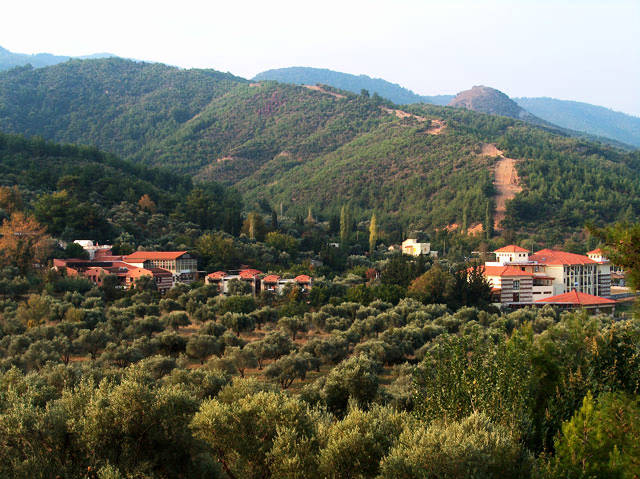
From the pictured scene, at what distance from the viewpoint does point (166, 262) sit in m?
47.0

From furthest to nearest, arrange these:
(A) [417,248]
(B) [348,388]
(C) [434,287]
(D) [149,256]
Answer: (A) [417,248] → (D) [149,256] → (C) [434,287] → (B) [348,388]

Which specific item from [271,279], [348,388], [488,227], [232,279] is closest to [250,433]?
[348,388]

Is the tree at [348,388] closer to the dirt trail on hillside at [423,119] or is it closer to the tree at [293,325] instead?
the tree at [293,325]

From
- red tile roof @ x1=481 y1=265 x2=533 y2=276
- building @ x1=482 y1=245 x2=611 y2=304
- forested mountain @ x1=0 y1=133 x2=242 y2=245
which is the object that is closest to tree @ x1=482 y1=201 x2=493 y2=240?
building @ x1=482 y1=245 x2=611 y2=304

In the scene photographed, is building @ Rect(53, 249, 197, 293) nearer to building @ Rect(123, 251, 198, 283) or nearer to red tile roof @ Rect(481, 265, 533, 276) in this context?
building @ Rect(123, 251, 198, 283)

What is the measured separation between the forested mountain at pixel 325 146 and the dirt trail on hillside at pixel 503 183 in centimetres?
130

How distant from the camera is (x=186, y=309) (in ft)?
123

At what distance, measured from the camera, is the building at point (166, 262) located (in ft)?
152

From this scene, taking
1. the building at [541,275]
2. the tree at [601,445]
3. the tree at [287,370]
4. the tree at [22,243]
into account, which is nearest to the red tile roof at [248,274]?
the tree at [22,243]

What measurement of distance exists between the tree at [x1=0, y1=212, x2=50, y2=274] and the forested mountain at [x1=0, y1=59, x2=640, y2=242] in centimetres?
5226

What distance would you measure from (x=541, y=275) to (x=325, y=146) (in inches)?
3652

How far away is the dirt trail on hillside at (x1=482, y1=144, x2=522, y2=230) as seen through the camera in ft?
287

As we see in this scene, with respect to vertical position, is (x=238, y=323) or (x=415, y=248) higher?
(x=415, y=248)

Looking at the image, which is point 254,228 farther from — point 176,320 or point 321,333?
point 176,320
